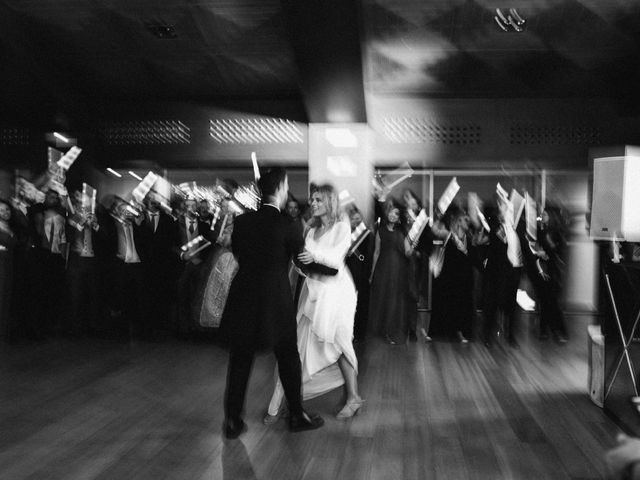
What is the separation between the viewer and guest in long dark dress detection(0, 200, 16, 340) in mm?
6555

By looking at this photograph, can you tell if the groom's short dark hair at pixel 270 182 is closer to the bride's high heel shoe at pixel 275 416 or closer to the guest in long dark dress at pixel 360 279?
the bride's high heel shoe at pixel 275 416

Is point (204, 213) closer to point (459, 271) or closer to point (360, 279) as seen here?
point (360, 279)

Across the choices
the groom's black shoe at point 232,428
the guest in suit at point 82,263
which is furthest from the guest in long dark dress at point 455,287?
the groom's black shoe at point 232,428

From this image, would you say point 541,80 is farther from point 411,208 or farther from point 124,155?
point 124,155

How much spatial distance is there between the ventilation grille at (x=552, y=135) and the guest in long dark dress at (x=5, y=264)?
19.8ft

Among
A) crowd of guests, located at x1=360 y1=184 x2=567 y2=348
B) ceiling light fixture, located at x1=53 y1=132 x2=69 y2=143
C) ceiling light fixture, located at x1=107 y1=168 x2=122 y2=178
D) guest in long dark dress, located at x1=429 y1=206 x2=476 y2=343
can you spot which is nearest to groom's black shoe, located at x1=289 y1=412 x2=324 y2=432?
crowd of guests, located at x1=360 y1=184 x2=567 y2=348

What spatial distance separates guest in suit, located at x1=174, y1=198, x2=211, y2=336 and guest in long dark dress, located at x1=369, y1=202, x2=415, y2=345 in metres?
1.77

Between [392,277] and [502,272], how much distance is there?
3.61 ft

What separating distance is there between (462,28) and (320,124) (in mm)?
2144

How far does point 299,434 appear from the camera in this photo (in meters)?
3.73

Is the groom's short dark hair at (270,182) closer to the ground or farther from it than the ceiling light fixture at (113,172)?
closer to the ground

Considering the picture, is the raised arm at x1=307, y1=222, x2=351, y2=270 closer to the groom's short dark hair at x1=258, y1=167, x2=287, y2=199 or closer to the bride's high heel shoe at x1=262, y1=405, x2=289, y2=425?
the groom's short dark hair at x1=258, y1=167, x2=287, y2=199

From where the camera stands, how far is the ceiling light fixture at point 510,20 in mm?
6752

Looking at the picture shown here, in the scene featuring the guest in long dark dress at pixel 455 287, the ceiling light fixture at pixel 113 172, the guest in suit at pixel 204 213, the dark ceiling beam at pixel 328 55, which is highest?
the dark ceiling beam at pixel 328 55
